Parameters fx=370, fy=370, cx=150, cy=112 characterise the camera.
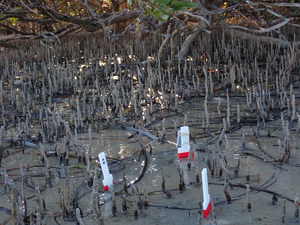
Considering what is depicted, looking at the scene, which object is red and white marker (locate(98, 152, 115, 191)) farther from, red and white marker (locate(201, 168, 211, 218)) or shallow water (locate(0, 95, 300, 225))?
red and white marker (locate(201, 168, 211, 218))

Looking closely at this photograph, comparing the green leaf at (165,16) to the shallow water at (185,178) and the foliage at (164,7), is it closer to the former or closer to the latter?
the foliage at (164,7)

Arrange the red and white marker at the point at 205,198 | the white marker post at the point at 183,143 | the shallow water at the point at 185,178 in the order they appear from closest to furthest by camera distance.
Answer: the red and white marker at the point at 205,198 < the shallow water at the point at 185,178 < the white marker post at the point at 183,143

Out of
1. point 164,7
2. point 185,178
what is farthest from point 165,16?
point 185,178

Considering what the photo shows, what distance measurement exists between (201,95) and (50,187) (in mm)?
2447

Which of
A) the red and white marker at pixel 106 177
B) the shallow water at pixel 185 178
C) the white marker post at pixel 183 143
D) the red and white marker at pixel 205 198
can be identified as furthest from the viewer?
the white marker post at pixel 183 143

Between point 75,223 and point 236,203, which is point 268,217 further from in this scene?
point 75,223

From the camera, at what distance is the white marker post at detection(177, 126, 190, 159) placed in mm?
2547

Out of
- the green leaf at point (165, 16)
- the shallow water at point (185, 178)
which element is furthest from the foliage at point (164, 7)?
the shallow water at point (185, 178)

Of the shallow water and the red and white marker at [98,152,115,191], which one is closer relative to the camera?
the shallow water

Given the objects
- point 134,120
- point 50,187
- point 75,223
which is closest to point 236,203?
point 75,223

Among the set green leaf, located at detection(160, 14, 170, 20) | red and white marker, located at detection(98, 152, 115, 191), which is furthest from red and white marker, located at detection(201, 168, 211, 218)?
green leaf, located at detection(160, 14, 170, 20)

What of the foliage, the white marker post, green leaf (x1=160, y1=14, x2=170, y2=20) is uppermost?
the foliage

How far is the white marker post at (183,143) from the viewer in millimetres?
2547

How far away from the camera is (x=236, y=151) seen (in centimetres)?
268
